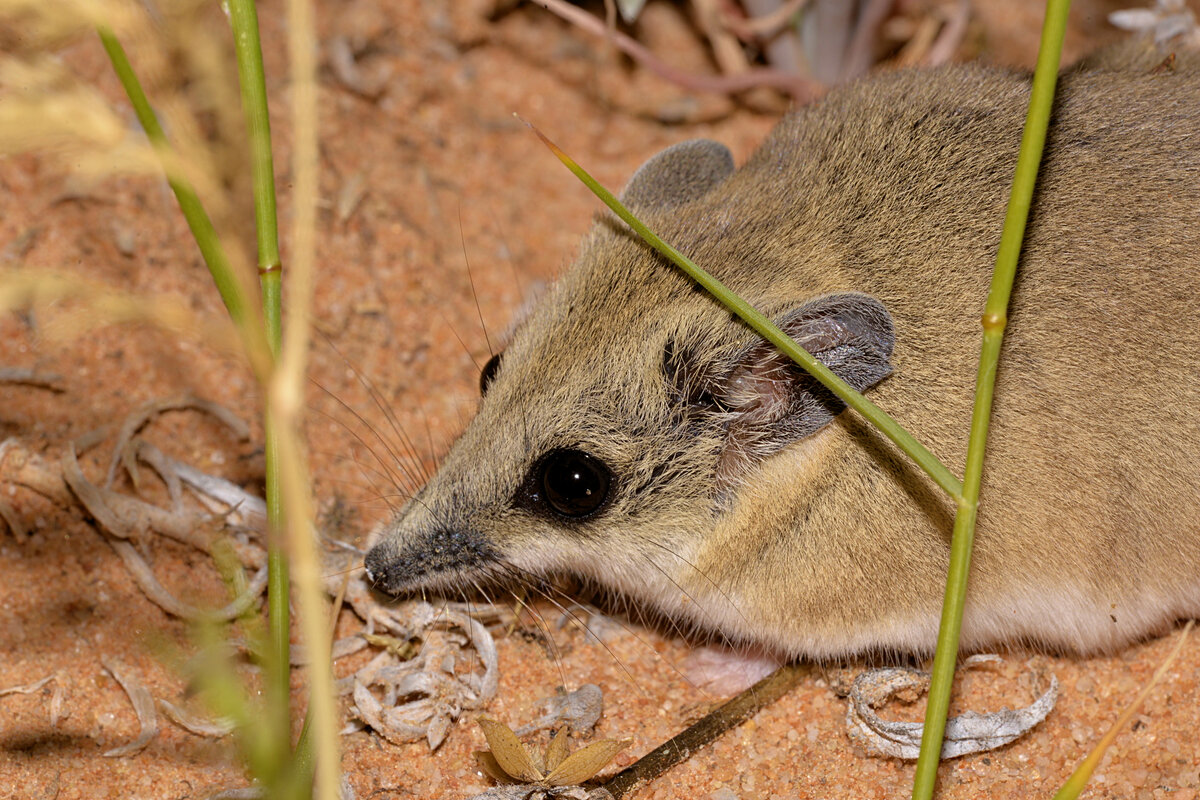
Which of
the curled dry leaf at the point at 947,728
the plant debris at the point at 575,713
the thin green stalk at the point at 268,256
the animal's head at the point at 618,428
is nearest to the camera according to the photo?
the thin green stalk at the point at 268,256

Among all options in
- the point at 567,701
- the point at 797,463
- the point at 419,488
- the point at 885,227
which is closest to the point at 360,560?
the point at 419,488

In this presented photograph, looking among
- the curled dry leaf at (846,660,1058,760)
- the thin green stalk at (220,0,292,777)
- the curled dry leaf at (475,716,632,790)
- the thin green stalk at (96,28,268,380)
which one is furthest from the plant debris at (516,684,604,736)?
Result: the thin green stalk at (96,28,268,380)

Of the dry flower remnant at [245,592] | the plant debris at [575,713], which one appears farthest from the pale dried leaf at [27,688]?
the plant debris at [575,713]

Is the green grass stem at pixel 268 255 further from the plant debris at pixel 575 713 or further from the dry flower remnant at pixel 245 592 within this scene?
the plant debris at pixel 575 713

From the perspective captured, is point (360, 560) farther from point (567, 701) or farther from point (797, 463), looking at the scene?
point (797, 463)

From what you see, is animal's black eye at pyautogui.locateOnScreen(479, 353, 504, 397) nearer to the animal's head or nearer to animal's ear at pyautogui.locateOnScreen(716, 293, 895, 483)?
the animal's head

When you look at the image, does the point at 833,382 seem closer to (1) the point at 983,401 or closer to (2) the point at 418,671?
(1) the point at 983,401
